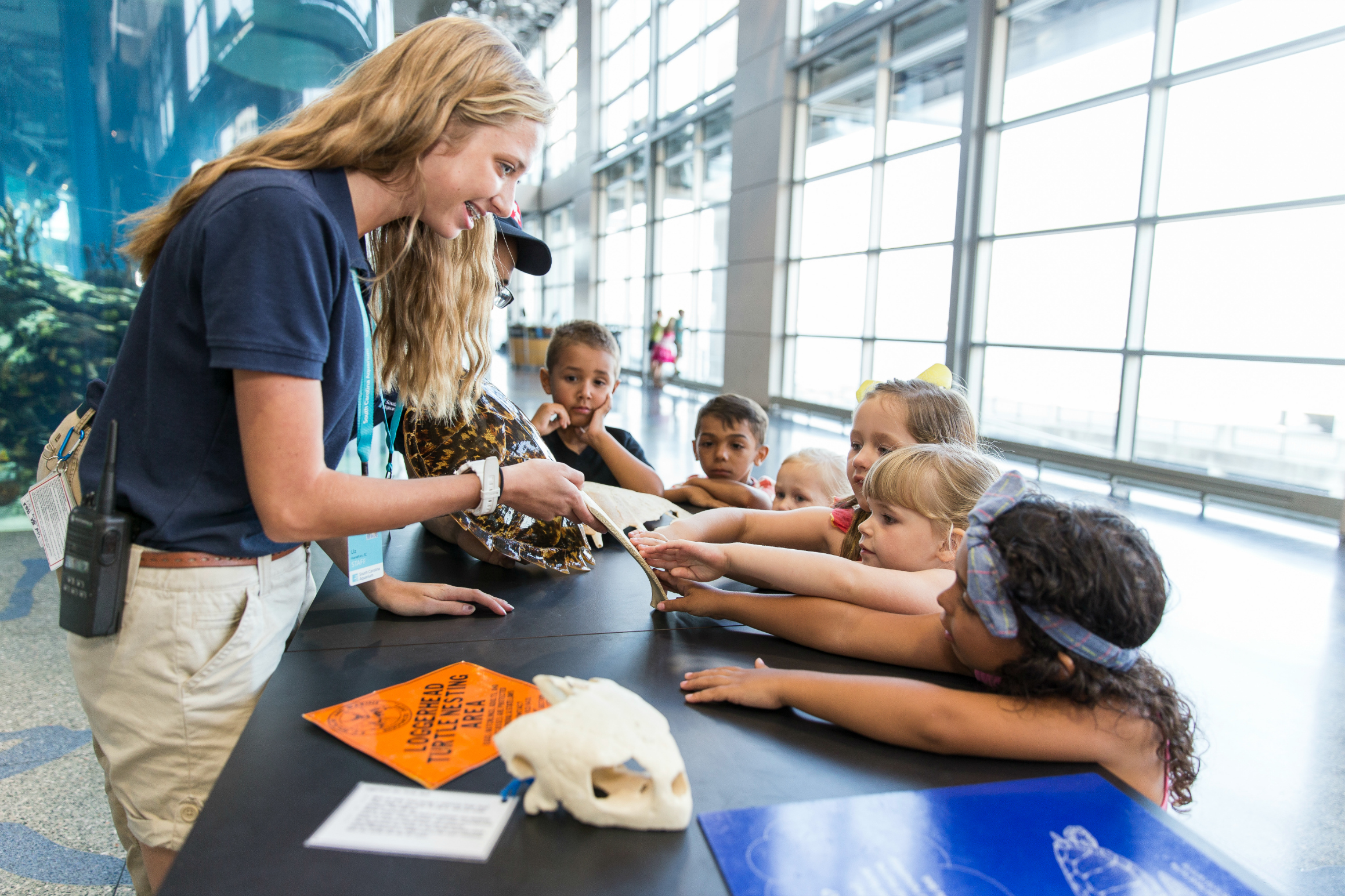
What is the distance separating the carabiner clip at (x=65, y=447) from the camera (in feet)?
3.86

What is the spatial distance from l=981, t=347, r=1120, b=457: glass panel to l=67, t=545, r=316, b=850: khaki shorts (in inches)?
265

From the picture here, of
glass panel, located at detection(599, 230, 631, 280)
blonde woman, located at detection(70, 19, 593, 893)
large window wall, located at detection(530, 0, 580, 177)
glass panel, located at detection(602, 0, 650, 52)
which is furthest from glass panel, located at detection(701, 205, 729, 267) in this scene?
blonde woman, located at detection(70, 19, 593, 893)

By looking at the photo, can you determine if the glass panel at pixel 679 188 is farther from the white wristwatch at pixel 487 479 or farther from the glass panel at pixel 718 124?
the white wristwatch at pixel 487 479

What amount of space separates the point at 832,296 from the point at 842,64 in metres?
2.87

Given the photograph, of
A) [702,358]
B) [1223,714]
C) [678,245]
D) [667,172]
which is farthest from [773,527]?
[667,172]

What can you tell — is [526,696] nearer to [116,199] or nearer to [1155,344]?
[116,199]

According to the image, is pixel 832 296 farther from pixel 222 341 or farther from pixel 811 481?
pixel 222 341

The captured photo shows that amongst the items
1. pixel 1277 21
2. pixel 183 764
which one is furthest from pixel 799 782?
pixel 1277 21

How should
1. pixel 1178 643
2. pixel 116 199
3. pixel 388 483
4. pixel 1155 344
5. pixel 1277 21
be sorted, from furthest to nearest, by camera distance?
pixel 1155 344, pixel 1277 21, pixel 116 199, pixel 1178 643, pixel 388 483

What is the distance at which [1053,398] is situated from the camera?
23.0ft

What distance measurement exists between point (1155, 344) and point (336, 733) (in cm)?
665

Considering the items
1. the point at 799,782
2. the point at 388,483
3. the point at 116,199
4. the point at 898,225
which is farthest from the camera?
the point at 898,225

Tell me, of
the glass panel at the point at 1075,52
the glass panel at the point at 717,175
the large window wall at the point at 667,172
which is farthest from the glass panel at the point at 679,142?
the glass panel at the point at 1075,52

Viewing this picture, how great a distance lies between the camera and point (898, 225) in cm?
877
